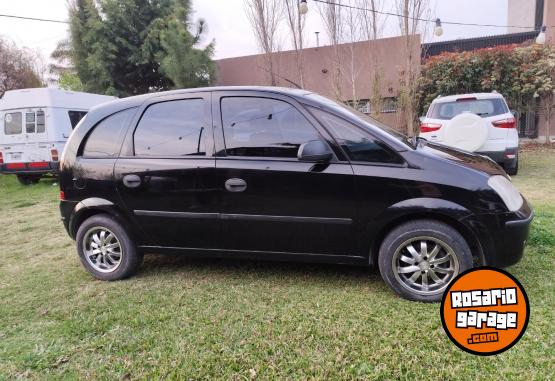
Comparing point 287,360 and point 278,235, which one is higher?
point 278,235

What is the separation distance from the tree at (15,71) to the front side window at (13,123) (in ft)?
26.0

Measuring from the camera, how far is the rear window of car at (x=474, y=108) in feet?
23.1

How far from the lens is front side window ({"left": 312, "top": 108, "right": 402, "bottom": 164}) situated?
2879 mm

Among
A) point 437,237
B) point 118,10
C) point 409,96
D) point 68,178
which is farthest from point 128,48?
point 437,237

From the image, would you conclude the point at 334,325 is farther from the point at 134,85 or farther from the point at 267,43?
the point at 134,85

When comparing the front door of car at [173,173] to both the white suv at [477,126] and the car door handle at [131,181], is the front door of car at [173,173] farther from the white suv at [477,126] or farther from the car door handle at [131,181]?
the white suv at [477,126]

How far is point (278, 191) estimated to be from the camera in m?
3.02

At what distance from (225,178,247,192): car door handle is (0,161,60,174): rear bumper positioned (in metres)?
8.45

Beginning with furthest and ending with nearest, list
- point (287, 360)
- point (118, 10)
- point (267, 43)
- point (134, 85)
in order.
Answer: point (134, 85), point (118, 10), point (267, 43), point (287, 360)

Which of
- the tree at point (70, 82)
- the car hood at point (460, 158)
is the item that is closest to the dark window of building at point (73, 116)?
the tree at point (70, 82)

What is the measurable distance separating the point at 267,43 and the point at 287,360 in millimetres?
13464

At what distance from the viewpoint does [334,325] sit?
2635 mm

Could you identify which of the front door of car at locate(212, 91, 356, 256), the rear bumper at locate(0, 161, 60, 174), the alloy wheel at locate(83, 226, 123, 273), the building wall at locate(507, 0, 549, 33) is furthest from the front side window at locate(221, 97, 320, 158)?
the building wall at locate(507, 0, 549, 33)

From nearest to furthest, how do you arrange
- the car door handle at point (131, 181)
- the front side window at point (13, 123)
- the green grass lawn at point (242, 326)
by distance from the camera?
the green grass lawn at point (242, 326)
the car door handle at point (131, 181)
the front side window at point (13, 123)
